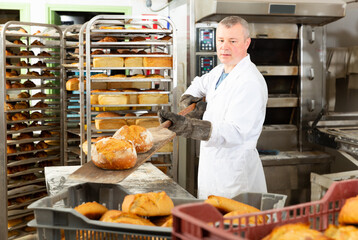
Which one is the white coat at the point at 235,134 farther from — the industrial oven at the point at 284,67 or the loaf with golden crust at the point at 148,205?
the industrial oven at the point at 284,67

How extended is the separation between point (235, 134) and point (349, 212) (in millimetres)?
1384

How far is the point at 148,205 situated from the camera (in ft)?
4.43

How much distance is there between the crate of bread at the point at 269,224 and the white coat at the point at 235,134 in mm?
1333

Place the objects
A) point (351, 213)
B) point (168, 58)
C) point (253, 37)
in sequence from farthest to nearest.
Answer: point (253, 37) < point (168, 58) < point (351, 213)

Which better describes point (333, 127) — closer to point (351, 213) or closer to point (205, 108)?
point (205, 108)

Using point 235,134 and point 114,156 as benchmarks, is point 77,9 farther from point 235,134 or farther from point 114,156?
point 114,156

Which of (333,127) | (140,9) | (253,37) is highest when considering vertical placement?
(140,9)

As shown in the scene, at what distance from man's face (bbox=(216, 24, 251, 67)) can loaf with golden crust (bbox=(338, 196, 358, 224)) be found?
1.66 m

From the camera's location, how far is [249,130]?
2381mm

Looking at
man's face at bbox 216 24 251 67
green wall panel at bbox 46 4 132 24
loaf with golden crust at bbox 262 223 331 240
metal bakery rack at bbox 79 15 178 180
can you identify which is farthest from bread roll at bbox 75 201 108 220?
green wall panel at bbox 46 4 132 24

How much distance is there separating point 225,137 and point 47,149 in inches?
105

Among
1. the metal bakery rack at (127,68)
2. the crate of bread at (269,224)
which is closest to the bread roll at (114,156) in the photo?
the crate of bread at (269,224)

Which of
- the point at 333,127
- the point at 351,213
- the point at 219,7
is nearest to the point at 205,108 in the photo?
the point at 219,7

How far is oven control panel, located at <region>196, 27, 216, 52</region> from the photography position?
4.06 m
